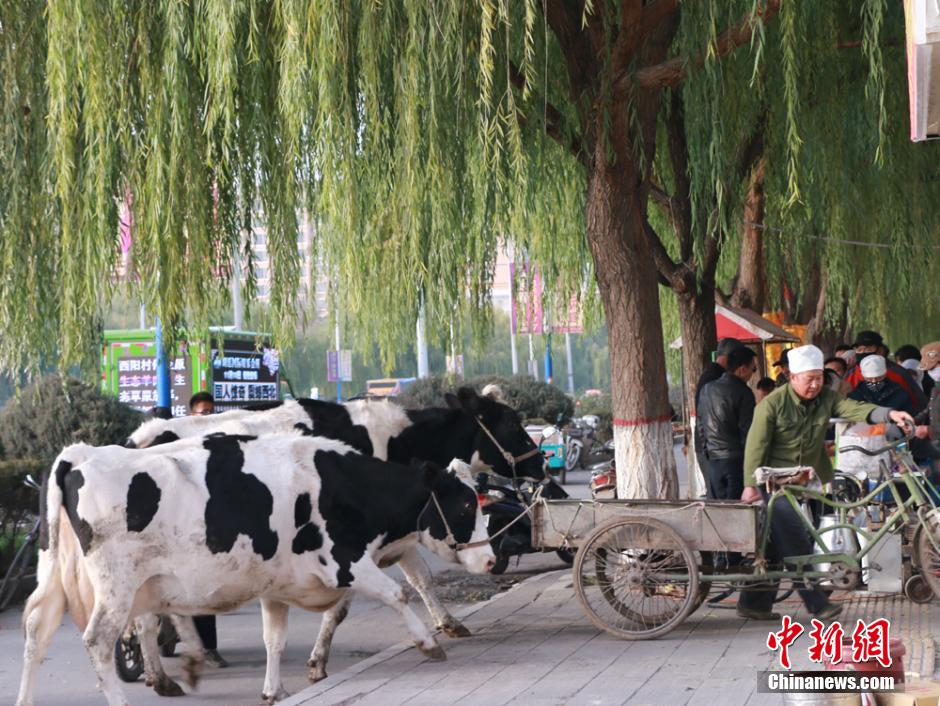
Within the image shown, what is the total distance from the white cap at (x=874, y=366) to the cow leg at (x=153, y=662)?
6.73 meters

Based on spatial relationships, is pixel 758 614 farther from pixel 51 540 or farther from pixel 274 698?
pixel 51 540

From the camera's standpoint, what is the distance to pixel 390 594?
8234 mm

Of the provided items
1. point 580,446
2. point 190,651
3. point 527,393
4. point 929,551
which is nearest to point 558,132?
point 929,551

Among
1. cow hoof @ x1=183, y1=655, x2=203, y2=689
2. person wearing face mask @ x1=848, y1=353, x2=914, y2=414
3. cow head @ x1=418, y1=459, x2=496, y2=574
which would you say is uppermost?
person wearing face mask @ x1=848, y1=353, x2=914, y2=414

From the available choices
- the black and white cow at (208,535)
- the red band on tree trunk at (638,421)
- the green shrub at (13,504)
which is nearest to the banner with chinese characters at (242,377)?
the green shrub at (13,504)

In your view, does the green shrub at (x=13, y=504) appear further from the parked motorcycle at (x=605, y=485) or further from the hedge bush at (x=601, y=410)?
the hedge bush at (x=601, y=410)

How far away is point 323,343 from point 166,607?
61089mm

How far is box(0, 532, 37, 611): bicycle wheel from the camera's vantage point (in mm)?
11484

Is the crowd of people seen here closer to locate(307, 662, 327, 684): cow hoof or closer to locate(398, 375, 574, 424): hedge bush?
A: locate(307, 662, 327, 684): cow hoof

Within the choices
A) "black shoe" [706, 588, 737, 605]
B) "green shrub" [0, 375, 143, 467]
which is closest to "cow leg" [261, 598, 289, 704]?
"black shoe" [706, 588, 737, 605]

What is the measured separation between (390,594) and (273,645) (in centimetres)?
75

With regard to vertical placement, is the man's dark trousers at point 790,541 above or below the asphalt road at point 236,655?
above

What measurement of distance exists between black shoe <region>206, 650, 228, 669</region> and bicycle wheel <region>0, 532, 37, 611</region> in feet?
9.03

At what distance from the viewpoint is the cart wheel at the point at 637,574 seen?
Answer: 870cm
